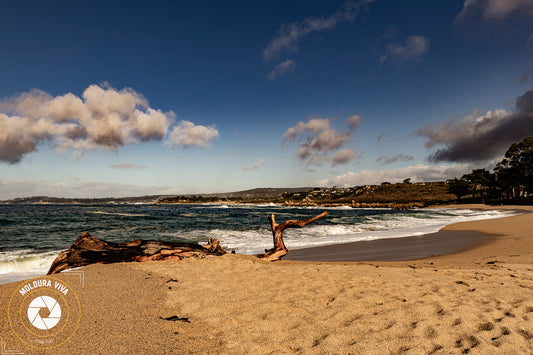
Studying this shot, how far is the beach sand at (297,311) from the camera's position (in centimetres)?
336

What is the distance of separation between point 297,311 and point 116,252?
7.07 m

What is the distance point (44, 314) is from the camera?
14.4 ft

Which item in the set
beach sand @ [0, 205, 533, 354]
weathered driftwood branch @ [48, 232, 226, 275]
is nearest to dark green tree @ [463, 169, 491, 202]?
beach sand @ [0, 205, 533, 354]

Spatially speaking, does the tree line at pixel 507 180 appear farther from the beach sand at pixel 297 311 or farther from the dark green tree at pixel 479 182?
the beach sand at pixel 297 311

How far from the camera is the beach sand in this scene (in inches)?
132

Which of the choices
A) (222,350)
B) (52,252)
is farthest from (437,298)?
(52,252)

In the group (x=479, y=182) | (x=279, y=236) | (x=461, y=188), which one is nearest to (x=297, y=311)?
(x=279, y=236)

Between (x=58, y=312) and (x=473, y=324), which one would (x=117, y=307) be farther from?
(x=473, y=324)

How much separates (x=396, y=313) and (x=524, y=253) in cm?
1063

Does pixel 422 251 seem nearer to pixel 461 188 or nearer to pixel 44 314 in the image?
pixel 44 314

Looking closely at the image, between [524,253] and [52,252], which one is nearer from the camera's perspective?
[524,253]

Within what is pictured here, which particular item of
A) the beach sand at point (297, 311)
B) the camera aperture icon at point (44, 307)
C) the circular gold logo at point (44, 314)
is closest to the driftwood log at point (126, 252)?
the beach sand at point (297, 311)

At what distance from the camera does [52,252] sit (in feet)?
37.1

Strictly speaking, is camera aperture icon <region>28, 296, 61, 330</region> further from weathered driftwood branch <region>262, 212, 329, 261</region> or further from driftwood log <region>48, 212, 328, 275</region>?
weathered driftwood branch <region>262, 212, 329, 261</region>
